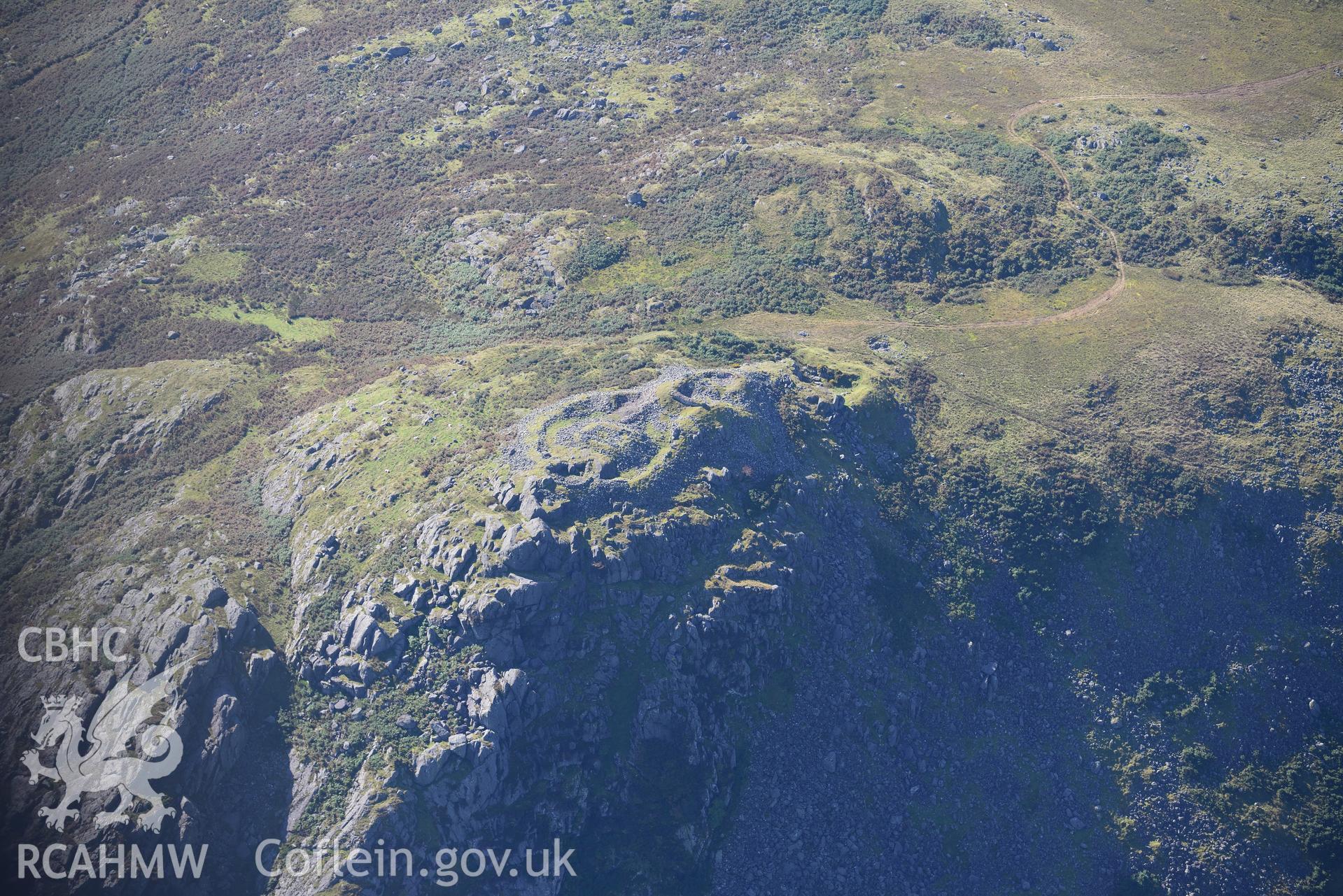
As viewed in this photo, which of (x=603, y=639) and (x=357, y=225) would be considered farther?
(x=357, y=225)

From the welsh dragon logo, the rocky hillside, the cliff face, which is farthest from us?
the rocky hillside

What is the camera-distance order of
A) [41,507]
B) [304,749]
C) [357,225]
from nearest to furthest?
[304,749] < [41,507] < [357,225]

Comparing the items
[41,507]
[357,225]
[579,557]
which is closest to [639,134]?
[357,225]

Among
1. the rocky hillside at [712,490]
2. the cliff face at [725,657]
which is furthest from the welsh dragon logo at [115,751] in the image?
the cliff face at [725,657]

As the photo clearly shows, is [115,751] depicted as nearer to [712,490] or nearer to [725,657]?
[725,657]

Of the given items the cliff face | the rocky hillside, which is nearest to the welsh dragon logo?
the rocky hillside

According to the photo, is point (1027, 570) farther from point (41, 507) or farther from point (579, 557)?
point (41, 507)

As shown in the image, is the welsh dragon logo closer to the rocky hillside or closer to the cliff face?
the rocky hillside
